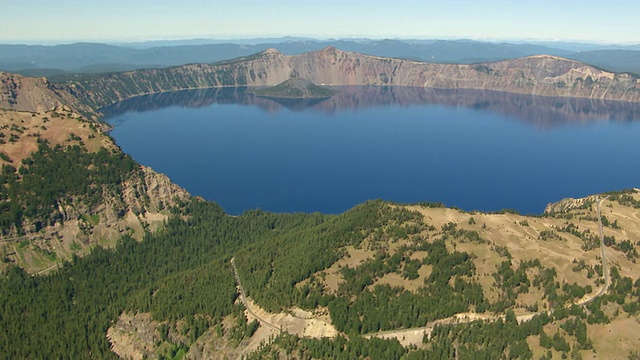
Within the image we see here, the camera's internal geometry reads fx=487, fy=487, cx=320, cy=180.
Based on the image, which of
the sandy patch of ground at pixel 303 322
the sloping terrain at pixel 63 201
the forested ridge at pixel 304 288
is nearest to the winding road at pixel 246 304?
the sandy patch of ground at pixel 303 322

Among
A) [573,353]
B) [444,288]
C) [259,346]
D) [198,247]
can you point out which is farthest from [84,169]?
[573,353]

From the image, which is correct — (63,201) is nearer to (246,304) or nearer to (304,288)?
(246,304)

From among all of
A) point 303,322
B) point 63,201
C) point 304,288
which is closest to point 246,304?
point 304,288

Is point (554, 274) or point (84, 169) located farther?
point (84, 169)

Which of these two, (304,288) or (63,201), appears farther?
(63,201)

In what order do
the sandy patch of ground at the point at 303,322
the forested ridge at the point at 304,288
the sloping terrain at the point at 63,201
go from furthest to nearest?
the sloping terrain at the point at 63,201, the sandy patch of ground at the point at 303,322, the forested ridge at the point at 304,288

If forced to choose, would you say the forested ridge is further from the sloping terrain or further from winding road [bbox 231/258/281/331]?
winding road [bbox 231/258/281/331]

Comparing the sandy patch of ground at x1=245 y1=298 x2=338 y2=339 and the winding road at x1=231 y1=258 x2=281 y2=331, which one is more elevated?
the sandy patch of ground at x1=245 y1=298 x2=338 y2=339

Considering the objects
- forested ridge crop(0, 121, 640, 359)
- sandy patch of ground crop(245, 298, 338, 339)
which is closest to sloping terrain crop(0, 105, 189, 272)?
forested ridge crop(0, 121, 640, 359)

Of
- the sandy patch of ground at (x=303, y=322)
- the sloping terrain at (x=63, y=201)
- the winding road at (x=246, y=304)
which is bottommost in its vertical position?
the winding road at (x=246, y=304)

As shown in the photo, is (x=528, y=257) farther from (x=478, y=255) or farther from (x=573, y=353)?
(x=573, y=353)

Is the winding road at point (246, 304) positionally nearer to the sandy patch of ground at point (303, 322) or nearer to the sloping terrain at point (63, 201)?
the sandy patch of ground at point (303, 322)
